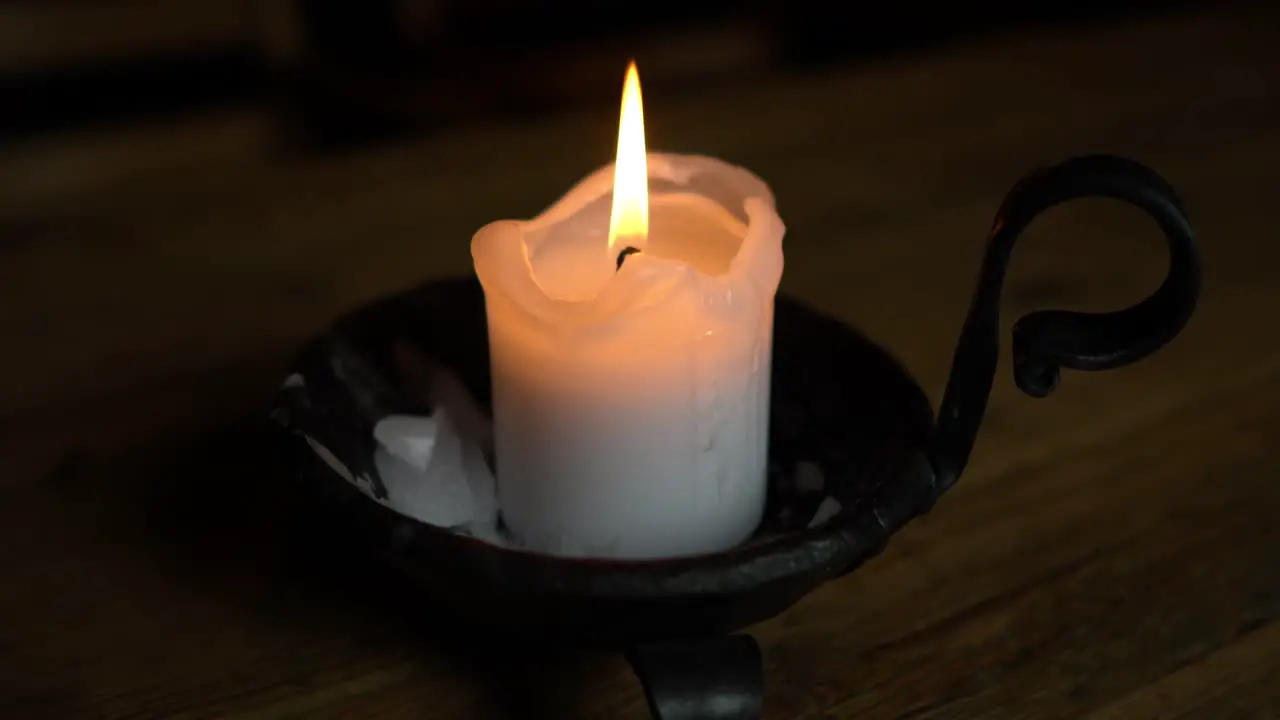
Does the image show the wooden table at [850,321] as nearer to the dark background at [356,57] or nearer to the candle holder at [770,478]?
the candle holder at [770,478]

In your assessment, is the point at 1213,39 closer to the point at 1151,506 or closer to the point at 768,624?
the point at 1151,506

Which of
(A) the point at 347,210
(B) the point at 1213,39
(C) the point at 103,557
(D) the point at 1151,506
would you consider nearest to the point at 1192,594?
(D) the point at 1151,506

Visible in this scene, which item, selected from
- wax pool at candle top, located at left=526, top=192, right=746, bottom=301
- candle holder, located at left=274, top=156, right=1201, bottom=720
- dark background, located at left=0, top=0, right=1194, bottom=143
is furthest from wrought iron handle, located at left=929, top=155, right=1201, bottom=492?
dark background, located at left=0, top=0, right=1194, bottom=143

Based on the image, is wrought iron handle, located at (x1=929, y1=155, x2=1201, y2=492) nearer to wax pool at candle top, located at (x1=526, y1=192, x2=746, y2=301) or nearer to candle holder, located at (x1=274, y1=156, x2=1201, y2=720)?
candle holder, located at (x1=274, y1=156, x2=1201, y2=720)

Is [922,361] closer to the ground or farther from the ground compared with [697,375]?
closer to the ground

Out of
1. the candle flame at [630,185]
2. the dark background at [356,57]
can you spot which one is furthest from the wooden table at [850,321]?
the dark background at [356,57]

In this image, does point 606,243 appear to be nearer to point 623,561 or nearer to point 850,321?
point 623,561

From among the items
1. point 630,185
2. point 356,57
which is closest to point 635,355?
point 630,185
